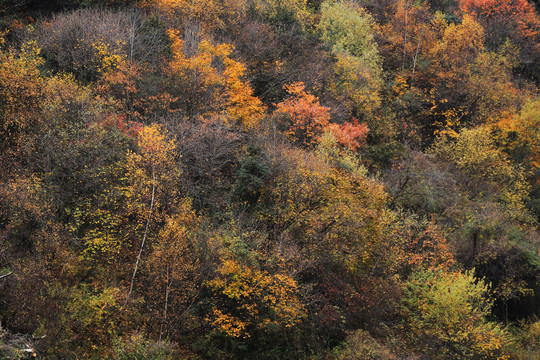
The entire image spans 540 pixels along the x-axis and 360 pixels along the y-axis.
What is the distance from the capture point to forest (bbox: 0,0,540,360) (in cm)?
2348

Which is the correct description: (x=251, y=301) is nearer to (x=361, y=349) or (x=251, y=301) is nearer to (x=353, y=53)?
(x=361, y=349)

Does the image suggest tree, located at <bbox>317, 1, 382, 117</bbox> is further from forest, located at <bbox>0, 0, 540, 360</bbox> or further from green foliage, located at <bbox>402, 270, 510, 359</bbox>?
green foliage, located at <bbox>402, 270, 510, 359</bbox>

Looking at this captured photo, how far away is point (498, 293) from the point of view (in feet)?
120

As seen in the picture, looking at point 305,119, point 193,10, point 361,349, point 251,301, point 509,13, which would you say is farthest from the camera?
point 509,13

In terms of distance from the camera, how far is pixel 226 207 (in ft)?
99.6

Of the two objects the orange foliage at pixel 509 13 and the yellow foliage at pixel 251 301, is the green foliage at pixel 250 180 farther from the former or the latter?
the orange foliage at pixel 509 13

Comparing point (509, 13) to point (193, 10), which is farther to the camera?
point (509, 13)

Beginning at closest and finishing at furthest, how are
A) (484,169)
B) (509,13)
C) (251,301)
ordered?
(251,301), (484,169), (509,13)

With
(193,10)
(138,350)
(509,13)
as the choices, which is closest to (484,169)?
(193,10)

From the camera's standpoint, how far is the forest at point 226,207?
2348 cm

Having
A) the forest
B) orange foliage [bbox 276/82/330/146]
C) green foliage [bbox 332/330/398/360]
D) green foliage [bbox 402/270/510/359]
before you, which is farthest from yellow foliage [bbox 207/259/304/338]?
orange foliage [bbox 276/82/330/146]

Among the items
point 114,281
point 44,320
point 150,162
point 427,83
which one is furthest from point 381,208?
point 427,83

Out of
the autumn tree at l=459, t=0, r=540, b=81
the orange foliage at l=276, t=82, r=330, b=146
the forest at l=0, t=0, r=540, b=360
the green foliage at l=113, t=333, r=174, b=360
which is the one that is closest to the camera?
the green foliage at l=113, t=333, r=174, b=360

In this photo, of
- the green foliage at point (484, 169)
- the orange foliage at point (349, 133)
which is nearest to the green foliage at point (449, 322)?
the orange foliage at point (349, 133)
